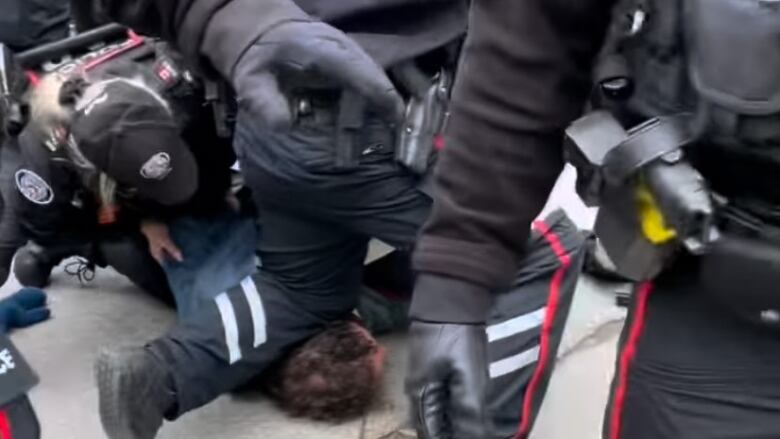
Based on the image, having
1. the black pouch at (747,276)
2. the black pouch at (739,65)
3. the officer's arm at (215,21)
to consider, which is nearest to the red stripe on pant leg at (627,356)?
the black pouch at (747,276)

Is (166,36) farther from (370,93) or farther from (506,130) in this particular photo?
(506,130)

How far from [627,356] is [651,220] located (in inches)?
7.5

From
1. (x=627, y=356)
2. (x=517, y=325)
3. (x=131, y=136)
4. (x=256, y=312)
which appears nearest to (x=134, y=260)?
(x=256, y=312)

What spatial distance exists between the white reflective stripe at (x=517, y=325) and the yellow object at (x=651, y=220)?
1.37 meters

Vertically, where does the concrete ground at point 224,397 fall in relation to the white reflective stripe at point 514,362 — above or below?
below

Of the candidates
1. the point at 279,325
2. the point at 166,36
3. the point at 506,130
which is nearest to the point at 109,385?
the point at 279,325

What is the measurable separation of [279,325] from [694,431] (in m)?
1.84

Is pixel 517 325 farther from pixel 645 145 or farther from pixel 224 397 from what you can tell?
pixel 645 145

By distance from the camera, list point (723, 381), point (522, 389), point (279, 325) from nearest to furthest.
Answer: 1. point (723, 381)
2. point (522, 389)
3. point (279, 325)

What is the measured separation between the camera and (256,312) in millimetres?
3504

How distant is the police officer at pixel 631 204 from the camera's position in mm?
1674

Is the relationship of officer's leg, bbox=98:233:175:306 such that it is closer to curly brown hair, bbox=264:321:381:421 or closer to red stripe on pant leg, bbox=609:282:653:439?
curly brown hair, bbox=264:321:381:421

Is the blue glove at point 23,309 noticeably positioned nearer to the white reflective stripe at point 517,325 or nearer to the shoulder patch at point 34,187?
the shoulder patch at point 34,187

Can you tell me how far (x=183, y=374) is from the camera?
11.1 feet
